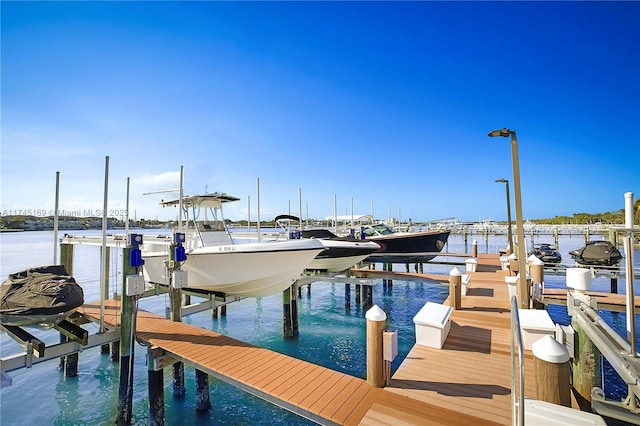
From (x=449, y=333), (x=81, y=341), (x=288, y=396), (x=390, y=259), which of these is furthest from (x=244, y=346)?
(x=390, y=259)

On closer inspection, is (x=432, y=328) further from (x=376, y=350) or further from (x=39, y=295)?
(x=39, y=295)

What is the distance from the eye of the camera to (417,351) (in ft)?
18.7

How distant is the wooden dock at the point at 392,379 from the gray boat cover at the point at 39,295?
158 cm

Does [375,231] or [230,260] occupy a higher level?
[375,231]

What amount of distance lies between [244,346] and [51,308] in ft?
11.8

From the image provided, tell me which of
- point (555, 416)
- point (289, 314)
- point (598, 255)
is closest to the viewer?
point (555, 416)

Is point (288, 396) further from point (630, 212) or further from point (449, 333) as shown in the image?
point (630, 212)

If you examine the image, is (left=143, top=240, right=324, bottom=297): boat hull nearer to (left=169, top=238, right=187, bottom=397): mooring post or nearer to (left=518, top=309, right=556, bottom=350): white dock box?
(left=169, top=238, right=187, bottom=397): mooring post

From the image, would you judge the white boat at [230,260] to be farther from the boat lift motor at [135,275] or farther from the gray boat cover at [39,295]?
the gray boat cover at [39,295]

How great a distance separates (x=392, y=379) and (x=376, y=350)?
0.57m

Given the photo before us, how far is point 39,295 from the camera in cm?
611

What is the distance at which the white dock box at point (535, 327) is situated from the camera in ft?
17.5

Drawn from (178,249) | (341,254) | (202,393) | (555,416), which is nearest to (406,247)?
(341,254)

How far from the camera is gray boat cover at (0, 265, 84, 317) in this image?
6.00m
